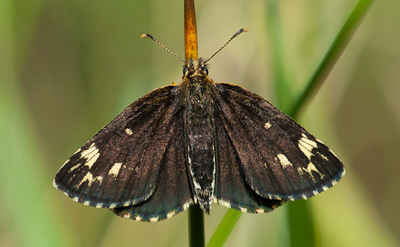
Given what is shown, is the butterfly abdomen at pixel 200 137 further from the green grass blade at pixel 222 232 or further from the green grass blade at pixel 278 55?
the green grass blade at pixel 278 55

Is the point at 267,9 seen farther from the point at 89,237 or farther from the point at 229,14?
the point at 89,237

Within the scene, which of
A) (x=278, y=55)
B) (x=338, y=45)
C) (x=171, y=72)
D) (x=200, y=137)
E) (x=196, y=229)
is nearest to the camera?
(x=196, y=229)

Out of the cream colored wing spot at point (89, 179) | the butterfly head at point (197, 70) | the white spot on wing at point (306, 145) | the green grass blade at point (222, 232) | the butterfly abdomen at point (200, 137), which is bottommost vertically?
the cream colored wing spot at point (89, 179)

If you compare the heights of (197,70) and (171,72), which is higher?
(197,70)

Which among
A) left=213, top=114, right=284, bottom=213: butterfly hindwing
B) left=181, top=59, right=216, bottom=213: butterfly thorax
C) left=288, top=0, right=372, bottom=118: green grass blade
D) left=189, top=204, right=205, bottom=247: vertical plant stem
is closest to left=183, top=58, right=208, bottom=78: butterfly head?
left=181, top=59, right=216, bottom=213: butterfly thorax

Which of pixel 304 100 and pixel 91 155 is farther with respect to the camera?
pixel 91 155

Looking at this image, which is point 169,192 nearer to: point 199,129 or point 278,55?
point 199,129

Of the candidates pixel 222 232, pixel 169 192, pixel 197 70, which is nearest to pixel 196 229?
pixel 222 232

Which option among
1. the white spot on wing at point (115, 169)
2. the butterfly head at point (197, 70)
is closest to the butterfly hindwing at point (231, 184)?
the butterfly head at point (197, 70)
